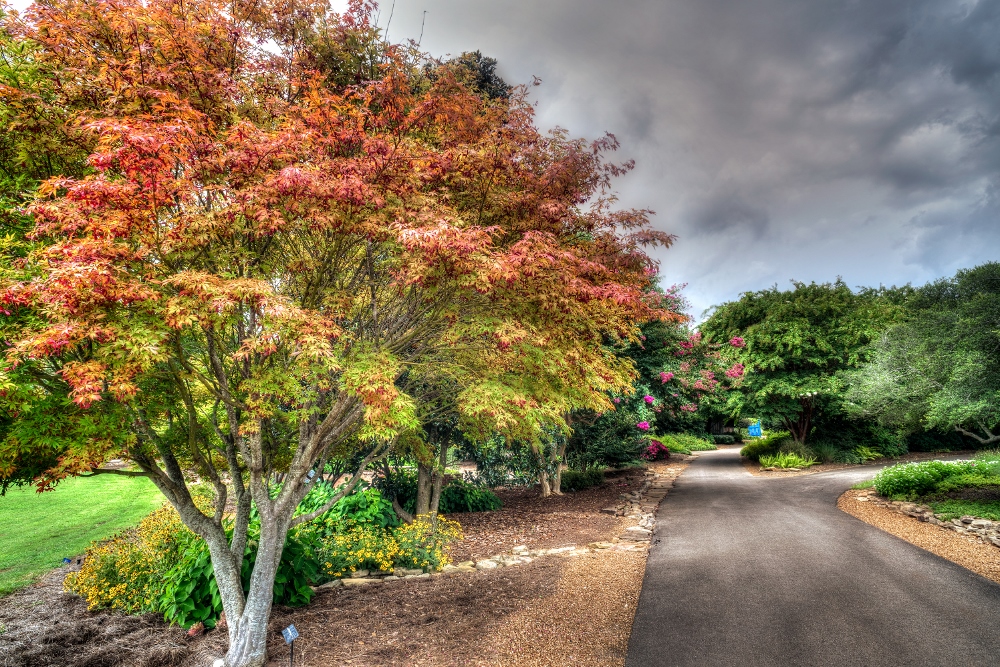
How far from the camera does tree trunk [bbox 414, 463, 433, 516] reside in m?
10.1

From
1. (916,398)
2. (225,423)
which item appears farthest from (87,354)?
(916,398)

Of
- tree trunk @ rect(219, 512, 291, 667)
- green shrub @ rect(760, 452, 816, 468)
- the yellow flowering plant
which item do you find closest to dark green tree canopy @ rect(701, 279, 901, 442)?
green shrub @ rect(760, 452, 816, 468)

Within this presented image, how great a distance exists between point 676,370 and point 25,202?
1444 centimetres

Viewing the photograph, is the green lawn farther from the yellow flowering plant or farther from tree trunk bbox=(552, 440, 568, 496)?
tree trunk bbox=(552, 440, 568, 496)

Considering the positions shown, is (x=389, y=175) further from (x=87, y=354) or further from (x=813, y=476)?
(x=813, y=476)

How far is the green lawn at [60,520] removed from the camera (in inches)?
341

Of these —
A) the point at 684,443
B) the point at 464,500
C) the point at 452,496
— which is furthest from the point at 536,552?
the point at 684,443

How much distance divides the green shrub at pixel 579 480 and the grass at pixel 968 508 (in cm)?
803

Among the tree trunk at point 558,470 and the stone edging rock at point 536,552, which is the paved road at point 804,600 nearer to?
the stone edging rock at point 536,552

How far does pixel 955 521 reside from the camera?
28.8 feet

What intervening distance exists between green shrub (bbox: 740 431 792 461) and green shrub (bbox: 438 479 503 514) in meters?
13.2

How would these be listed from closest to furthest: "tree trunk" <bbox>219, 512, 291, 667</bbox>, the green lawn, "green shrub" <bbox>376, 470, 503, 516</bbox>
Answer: "tree trunk" <bbox>219, 512, 291, 667</bbox>, the green lawn, "green shrub" <bbox>376, 470, 503, 516</bbox>

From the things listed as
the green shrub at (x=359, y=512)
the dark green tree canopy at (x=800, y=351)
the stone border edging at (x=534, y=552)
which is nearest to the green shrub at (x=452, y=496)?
the green shrub at (x=359, y=512)

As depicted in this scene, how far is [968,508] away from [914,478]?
1.75m
